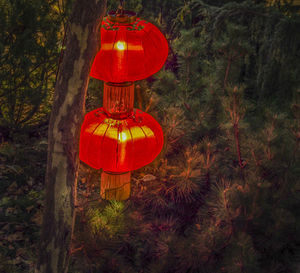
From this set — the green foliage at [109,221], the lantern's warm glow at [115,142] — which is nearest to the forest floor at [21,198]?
the green foliage at [109,221]

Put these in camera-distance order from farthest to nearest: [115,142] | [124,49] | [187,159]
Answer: [187,159] → [115,142] → [124,49]

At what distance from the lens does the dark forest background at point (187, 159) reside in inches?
80.1

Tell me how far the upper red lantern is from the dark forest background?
238 mm

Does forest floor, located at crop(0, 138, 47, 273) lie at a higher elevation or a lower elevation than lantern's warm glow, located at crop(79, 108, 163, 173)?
lower

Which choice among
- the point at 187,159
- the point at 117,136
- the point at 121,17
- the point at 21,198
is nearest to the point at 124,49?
the point at 121,17

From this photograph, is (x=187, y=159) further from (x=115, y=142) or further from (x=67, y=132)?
(x=67, y=132)

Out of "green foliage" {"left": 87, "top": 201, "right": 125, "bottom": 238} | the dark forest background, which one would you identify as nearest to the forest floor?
the dark forest background

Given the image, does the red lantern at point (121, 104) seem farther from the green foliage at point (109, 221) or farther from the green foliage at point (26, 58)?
the green foliage at point (26, 58)

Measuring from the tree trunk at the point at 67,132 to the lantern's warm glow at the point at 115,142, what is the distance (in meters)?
0.12

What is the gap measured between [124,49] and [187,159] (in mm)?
953

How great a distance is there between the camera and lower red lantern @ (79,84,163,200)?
6.17 feet

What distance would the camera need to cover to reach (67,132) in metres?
1.74

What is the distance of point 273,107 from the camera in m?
3.52

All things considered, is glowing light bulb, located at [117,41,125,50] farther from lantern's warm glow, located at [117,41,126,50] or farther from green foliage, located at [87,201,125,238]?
green foliage, located at [87,201,125,238]
